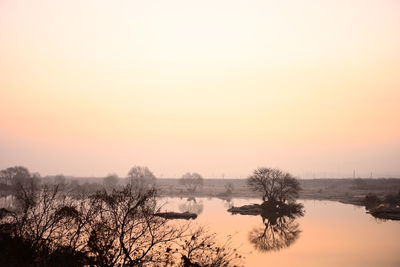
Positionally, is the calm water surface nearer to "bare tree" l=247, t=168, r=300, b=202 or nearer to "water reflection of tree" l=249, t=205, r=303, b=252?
"water reflection of tree" l=249, t=205, r=303, b=252

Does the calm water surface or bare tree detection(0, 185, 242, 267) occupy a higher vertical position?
bare tree detection(0, 185, 242, 267)

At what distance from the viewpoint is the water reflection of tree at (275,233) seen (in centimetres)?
4281

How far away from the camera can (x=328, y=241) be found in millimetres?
44312

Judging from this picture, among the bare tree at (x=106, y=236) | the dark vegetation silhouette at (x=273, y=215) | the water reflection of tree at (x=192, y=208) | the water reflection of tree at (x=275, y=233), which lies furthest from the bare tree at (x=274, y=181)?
the bare tree at (x=106, y=236)

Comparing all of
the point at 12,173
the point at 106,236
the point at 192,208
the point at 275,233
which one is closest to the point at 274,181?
the point at 192,208

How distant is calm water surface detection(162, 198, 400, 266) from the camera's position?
114 feet

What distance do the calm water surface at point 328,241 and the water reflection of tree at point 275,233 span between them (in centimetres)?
81

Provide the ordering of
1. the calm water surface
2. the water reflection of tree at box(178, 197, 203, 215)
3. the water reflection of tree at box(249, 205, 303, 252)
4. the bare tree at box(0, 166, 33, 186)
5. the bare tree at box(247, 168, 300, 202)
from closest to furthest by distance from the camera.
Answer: the calm water surface → the water reflection of tree at box(249, 205, 303, 252) → the water reflection of tree at box(178, 197, 203, 215) → the bare tree at box(247, 168, 300, 202) → the bare tree at box(0, 166, 33, 186)

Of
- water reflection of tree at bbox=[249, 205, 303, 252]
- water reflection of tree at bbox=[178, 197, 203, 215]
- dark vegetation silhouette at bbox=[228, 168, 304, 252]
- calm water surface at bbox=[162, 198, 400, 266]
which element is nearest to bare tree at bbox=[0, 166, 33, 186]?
water reflection of tree at bbox=[178, 197, 203, 215]

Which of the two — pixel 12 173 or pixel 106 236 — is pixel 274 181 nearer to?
pixel 106 236

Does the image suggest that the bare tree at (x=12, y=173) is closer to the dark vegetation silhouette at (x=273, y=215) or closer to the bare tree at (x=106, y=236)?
the dark vegetation silhouette at (x=273, y=215)

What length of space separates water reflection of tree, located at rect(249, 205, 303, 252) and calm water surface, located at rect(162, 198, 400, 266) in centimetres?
81

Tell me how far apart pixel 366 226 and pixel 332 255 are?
22.6m

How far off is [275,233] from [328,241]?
8.49 meters
